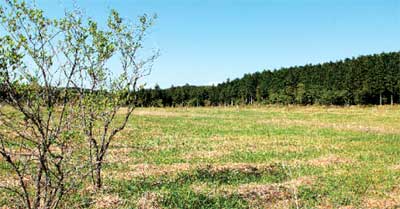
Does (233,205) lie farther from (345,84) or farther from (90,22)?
(345,84)

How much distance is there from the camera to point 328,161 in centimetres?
1767

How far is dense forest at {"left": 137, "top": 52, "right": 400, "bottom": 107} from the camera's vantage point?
289ft

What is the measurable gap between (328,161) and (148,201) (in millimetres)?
9482

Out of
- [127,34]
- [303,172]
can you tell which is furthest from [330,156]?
[127,34]

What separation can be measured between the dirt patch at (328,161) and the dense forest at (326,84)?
71.9m

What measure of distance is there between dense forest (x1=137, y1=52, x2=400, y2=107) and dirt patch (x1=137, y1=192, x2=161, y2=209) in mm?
78454

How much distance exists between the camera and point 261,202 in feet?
35.2

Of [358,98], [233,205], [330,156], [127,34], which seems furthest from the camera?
[358,98]

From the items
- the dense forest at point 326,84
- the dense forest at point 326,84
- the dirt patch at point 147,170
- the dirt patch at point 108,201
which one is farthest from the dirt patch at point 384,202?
the dense forest at point 326,84

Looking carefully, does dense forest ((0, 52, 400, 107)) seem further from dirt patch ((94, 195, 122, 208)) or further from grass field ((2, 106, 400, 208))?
dirt patch ((94, 195, 122, 208))

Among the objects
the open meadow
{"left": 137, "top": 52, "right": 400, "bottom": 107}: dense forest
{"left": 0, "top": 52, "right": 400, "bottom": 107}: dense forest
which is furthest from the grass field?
{"left": 137, "top": 52, "right": 400, "bottom": 107}: dense forest

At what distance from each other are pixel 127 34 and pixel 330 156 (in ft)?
36.4

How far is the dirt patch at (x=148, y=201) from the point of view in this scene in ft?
33.0

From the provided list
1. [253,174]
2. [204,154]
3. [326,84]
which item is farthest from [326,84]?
[253,174]
